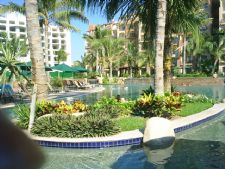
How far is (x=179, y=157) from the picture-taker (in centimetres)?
778

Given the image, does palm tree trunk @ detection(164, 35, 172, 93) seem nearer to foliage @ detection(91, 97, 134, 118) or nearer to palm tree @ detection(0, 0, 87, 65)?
foliage @ detection(91, 97, 134, 118)

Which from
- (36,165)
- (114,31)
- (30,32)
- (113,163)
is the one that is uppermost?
(114,31)

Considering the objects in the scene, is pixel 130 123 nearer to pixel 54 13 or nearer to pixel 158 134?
pixel 158 134

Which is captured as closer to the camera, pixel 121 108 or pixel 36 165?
pixel 36 165

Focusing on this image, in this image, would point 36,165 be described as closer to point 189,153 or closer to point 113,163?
point 113,163

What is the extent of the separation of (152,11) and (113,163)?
10.3 m

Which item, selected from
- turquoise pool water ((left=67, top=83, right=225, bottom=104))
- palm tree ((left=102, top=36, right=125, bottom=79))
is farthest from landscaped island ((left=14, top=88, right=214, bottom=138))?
palm tree ((left=102, top=36, right=125, bottom=79))

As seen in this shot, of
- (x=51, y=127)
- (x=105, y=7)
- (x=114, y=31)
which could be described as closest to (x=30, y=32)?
(x=51, y=127)

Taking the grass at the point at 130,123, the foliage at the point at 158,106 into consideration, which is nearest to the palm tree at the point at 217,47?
the foliage at the point at 158,106

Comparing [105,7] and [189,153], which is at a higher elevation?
[105,7]

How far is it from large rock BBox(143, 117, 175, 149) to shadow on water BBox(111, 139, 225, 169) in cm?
17

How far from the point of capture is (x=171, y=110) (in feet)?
39.4

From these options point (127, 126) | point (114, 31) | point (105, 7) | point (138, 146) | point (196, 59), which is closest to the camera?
point (138, 146)

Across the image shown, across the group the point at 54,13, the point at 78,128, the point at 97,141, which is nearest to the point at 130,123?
the point at 78,128
